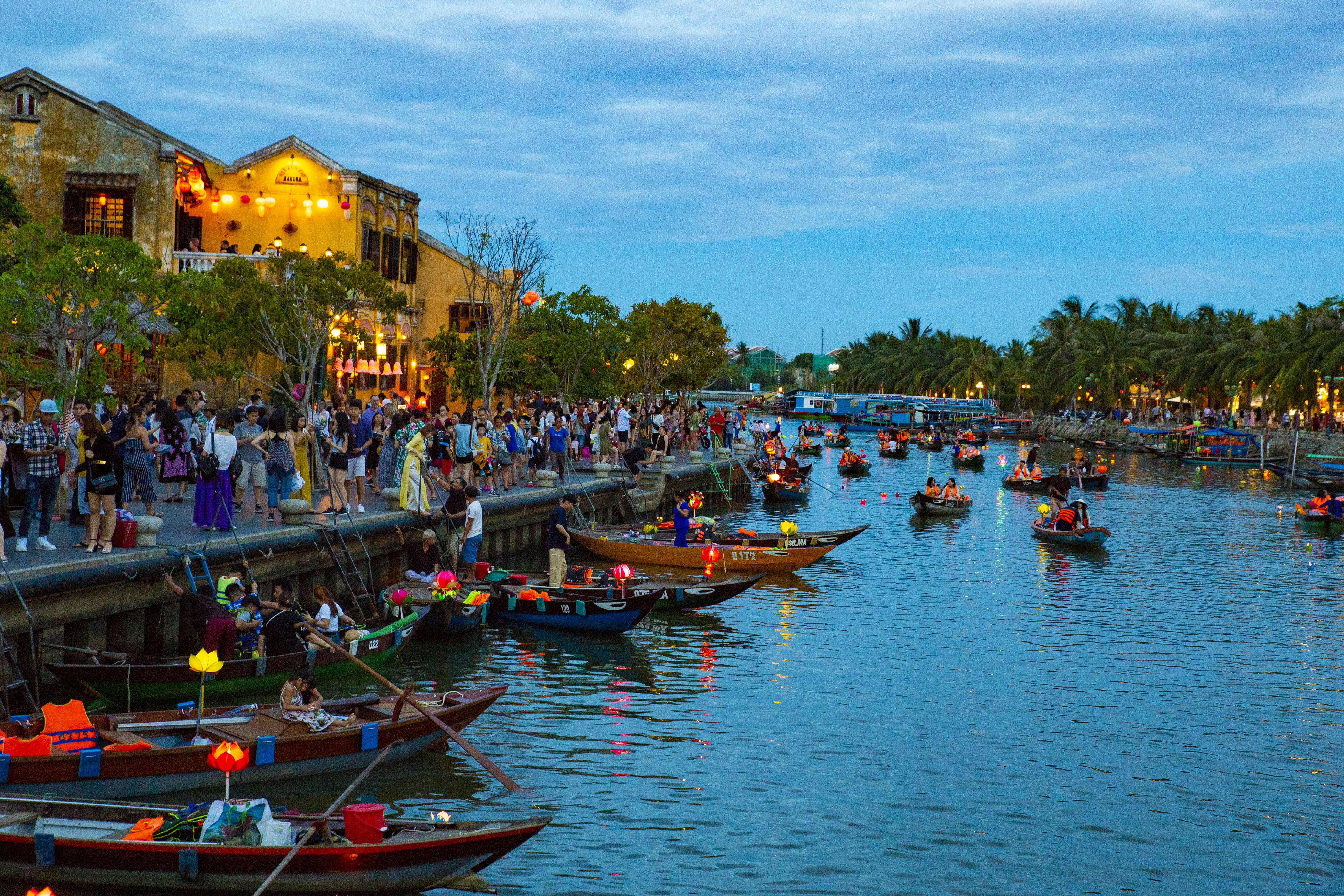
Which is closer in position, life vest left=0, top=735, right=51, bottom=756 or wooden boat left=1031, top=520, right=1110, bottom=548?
life vest left=0, top=735, right=51, bottom=756

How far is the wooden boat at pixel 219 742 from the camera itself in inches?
489

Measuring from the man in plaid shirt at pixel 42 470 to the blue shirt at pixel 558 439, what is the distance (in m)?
18.4

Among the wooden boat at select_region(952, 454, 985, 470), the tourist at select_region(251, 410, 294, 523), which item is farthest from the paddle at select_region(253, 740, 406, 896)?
the wooden boat at select_region(952, 454, 985, 470)

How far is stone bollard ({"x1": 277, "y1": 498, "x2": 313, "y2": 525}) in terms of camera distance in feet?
72.6

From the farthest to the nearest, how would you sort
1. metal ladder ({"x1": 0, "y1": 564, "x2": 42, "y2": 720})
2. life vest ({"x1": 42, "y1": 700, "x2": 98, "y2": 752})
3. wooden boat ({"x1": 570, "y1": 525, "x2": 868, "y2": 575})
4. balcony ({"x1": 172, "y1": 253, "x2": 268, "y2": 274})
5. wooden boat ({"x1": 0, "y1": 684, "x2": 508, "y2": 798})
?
balcony ({"x1": 172, "y1": 253, "x2": 268, "y2": 274}) → wooden boat ({"x1": 570, "y1": 525, "x2": 868, "y2": 575}) → metal ladder ({"x1": 0, "y1": 564, "x2": 42, "y2": 720}) → life vest ({"x1": 42, "y1": 700, "x2": 98, "y2": 752}) → wooden boat ({"x1": 0, "y1": 684, "x2": 508, "y2": 798})

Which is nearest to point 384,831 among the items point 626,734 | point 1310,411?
point 626,734

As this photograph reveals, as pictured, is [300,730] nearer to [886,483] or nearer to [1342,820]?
[1342,820]

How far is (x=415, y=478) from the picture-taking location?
25.9 meters

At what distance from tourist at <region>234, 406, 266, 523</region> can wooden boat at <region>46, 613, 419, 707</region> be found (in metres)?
5.61

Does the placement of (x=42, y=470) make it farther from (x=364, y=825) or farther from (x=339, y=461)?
(x=364, y=825)

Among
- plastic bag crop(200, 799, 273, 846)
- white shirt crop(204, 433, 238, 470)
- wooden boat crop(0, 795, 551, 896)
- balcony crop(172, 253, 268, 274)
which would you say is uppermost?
balcony crop(172, 253, 268, 274)

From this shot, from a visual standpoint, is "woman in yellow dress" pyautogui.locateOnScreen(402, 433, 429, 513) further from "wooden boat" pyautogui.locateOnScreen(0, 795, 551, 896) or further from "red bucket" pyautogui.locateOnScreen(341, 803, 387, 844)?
"red bucket" pyautogui.locateOnScreen(341, 803, 387, 844)

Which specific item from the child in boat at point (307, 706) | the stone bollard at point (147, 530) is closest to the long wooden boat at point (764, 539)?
the stone bollard at point (147, 530)

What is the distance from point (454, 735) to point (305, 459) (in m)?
12.4
